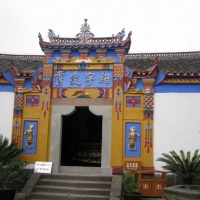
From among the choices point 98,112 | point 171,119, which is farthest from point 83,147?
point 171,119

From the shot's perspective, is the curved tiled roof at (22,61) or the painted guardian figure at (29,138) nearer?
the painted guardian figure at (29,138)

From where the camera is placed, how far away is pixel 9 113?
11.1 metres

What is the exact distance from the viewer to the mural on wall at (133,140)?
10398 millimetres

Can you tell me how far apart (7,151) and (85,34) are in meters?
4.45

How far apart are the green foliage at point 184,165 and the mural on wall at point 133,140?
3.29 feet

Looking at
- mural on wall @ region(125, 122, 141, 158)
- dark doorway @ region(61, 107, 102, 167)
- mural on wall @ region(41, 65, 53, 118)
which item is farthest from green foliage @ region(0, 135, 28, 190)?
mural on wall @ region(125, 122, 141, 158)

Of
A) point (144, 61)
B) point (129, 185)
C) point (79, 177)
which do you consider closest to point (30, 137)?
point (79, 177)

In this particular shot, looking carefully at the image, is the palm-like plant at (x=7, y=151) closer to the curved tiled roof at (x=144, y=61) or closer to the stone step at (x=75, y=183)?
the stone step at (x=75, y=183)

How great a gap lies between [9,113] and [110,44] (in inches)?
156

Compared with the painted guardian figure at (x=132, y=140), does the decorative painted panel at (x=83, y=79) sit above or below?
above

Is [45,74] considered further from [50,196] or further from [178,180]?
[178,180]

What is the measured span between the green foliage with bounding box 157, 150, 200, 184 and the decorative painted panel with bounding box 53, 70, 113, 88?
3.03 m

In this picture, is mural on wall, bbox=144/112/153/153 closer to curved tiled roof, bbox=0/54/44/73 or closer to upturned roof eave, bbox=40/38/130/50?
upturned roof eave, bbox=40/38/130/50

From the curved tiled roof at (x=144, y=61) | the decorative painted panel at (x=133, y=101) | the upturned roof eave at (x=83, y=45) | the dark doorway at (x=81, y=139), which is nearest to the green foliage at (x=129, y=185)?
the decorative painted panel at (x=133, y=101)
